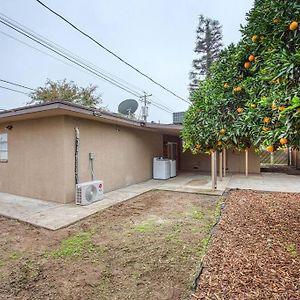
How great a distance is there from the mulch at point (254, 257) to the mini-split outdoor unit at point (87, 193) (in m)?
3.29

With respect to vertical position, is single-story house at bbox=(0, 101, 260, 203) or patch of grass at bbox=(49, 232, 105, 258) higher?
single-story house at bbox=(0, 101, 260, 203)

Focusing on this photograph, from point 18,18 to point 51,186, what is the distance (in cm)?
500

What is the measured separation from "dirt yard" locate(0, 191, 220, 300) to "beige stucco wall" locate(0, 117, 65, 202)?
5.30 ft

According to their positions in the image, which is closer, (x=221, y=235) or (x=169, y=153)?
(x=221, y=235)

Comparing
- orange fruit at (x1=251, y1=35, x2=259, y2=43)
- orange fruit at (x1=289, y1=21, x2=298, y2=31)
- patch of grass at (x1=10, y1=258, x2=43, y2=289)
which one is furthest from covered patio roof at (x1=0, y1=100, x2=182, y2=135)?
orange fruit at (x1=289, y1=21, x2=298, y2=31)

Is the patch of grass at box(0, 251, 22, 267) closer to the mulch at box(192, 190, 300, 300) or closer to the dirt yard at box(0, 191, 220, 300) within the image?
the dirt yard at box(0, 191, 220, 300)

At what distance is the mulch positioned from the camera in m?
2.22

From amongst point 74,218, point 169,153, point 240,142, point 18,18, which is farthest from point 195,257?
point 169,153

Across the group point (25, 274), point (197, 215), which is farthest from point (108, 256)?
point (197, 215)

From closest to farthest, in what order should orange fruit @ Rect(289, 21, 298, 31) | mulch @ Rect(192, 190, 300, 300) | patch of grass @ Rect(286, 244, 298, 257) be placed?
orange fruit @ Rect(289, 21, 298, 31) → mulch @ Rect(192, 190, 300, 300) → patch of grass @ Rect(286, 244, 298, 257)

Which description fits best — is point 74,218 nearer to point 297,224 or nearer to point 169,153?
point 297,224

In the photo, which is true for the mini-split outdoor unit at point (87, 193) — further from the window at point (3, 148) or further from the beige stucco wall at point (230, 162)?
the beige stucco wall at point (230, 162)

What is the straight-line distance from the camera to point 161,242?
3.64 metres

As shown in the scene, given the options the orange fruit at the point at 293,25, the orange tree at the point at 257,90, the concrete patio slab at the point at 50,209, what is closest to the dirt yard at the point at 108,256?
the concrete patio slab at the point at 50,209
